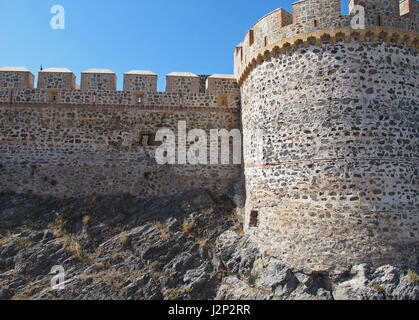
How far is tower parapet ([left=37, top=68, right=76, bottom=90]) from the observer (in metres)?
11.3

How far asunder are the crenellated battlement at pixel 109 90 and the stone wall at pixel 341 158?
299 cm

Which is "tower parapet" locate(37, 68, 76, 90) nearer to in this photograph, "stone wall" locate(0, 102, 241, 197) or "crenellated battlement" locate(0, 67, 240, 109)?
"crenellated battlement" locate(0, 67, 240, 109)

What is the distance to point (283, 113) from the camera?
28.1 ft

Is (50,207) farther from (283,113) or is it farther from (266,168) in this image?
(283,113)

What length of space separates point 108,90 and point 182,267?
6.49 metres

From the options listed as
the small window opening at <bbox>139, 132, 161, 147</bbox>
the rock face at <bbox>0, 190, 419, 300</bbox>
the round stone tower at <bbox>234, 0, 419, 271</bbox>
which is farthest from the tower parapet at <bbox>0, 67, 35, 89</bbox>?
the round stone tower at <bbox>234, 0, 419, 271</bbox>

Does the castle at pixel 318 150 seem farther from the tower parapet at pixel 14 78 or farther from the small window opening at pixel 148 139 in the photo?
the tower parapet at pixel 14 78

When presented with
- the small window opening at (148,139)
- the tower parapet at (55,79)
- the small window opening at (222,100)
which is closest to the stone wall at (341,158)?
the small window opening at (222,100)

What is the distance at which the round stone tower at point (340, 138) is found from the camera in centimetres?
754

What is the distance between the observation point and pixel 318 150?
7977mm

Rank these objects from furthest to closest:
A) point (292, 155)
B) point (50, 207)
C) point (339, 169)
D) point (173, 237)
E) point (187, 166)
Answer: point (187, 166) < point (50, 207) < point (173, 237) < point (292, 155) < point (339, 169)

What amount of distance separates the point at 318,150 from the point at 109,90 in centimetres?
729

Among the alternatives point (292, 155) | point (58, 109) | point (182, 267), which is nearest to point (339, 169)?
point (292, 155)

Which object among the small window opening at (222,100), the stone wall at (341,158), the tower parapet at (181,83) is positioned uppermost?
the tower parapet at (181,83)
